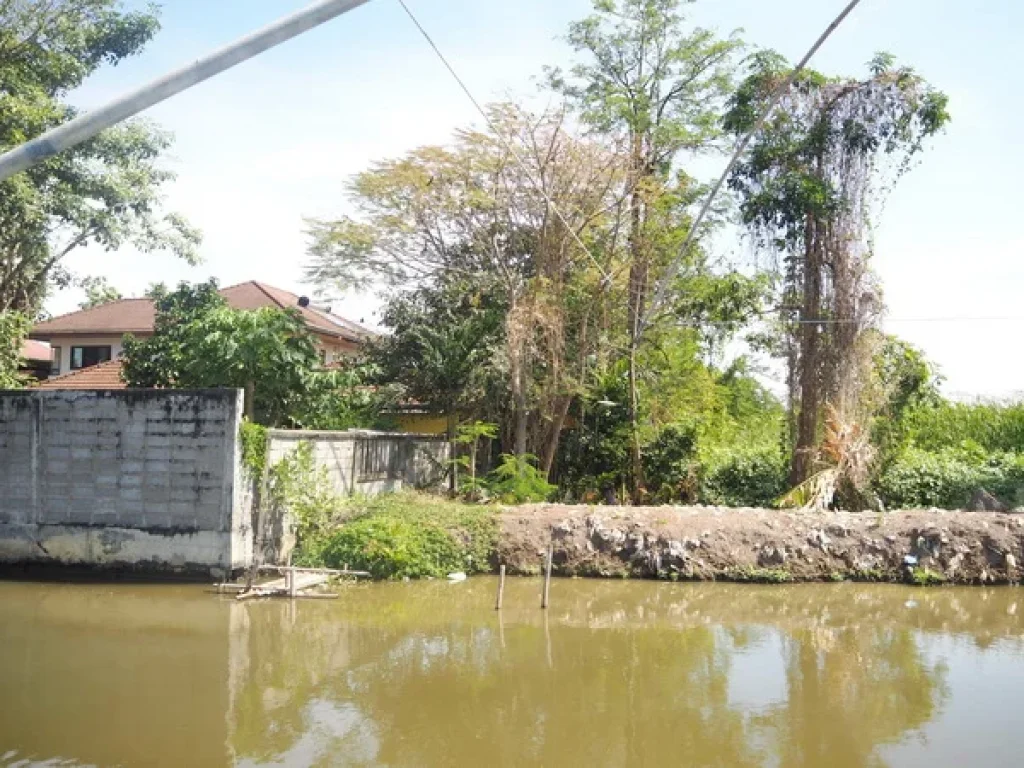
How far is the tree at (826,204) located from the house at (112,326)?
1249 cm

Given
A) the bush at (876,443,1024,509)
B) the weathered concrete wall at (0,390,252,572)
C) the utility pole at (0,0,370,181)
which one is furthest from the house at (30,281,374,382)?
the utility pole at (0,0,370,181)

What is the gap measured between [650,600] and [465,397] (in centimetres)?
662

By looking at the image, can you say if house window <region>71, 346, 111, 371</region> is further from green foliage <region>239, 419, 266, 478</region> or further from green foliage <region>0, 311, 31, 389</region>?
green foliage <region>239, 419, 266, 478</region>

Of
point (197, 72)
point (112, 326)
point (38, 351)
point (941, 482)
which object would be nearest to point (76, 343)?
point (112, 326)

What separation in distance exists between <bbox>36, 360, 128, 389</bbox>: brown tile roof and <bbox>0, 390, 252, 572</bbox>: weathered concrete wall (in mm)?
7978

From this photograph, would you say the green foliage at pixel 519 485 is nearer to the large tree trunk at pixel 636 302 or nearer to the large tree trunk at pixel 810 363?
the large tree trunk at pixel 636 302

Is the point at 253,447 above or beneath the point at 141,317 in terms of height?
beneath

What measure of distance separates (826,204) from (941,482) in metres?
5.30

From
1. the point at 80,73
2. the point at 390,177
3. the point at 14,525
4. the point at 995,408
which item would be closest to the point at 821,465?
the point at 995,408

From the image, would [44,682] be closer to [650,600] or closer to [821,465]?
[650,600]

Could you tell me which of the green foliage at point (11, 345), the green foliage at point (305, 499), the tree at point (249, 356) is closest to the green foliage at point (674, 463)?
the tree at point (249, 356)

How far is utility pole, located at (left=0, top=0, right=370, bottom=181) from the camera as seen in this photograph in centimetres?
441

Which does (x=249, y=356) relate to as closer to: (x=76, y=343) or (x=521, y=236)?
(x=521, y=236)

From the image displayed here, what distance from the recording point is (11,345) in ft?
56.6
